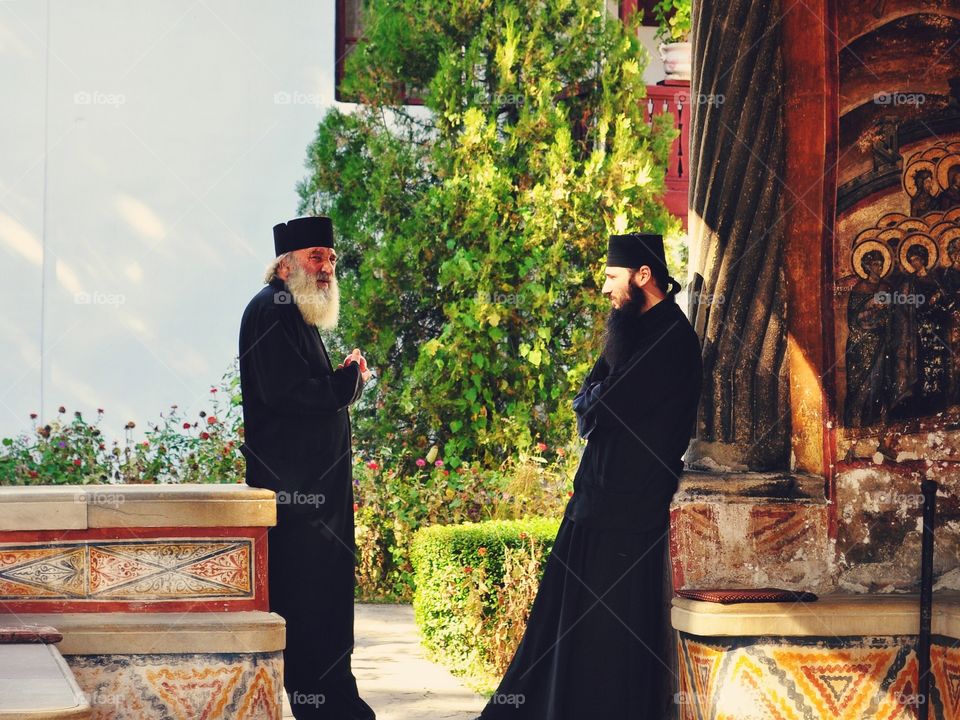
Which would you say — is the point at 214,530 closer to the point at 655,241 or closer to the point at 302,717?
the point at 302,717

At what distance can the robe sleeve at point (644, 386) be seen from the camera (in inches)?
195

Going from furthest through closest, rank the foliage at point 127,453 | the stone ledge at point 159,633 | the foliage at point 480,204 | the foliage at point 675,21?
1. the foliage at point 675,21
2. the foliage at point 480,204
3. the foliage at point 127,453
4. the stone ledge at point 159,633

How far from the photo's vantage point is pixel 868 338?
5.08m

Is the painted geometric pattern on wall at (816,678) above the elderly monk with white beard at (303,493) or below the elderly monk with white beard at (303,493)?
below

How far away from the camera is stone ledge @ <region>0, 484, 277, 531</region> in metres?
4.51

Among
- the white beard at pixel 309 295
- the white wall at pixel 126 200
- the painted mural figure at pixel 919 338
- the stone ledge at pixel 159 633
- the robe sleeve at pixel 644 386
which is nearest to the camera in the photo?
the stone ledge at pixel 159 633

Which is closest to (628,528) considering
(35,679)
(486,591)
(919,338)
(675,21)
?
(919,338)

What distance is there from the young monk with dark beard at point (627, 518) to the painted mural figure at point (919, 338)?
0.76m

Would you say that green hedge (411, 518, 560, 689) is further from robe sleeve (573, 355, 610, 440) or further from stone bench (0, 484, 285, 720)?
stone bench (0, 484, 285, 720)

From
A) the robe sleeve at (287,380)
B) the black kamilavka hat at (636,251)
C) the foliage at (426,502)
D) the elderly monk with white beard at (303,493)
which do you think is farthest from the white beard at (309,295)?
the foliage at (426,502)

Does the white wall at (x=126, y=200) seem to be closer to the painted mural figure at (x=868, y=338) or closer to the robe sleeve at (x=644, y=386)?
the robe sleeve at (x=644, y=386)

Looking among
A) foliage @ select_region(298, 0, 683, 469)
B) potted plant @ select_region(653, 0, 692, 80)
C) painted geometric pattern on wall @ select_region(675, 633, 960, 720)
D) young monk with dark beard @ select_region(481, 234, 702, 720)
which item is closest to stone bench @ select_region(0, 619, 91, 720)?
young monk with dark beard @ select_region(481, 234, 702, 720)

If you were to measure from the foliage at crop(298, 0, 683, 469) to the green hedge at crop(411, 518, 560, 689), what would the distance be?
239 cm

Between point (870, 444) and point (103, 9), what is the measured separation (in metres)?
6.75
